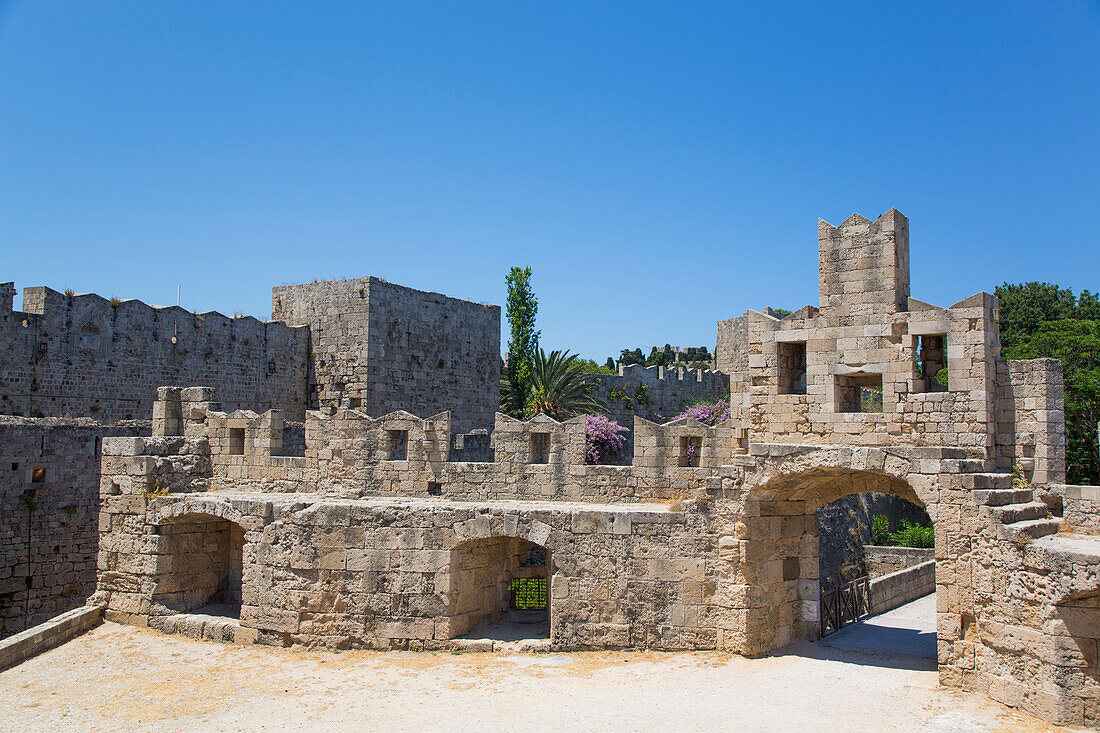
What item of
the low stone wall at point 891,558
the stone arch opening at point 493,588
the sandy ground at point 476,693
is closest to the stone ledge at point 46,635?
the sandy ground at point 476,693

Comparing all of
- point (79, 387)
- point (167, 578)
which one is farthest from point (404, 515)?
point (79, 387)

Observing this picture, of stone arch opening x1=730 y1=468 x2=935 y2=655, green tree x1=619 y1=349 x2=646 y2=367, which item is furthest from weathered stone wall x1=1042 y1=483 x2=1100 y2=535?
green tree x1=619 y1=349 x2=646 y2=367

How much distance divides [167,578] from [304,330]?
10201 mm

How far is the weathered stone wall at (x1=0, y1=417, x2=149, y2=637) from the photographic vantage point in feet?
54.7

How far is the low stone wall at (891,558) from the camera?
20.6 metres

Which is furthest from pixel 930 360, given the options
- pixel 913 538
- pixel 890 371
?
pixel 913 538

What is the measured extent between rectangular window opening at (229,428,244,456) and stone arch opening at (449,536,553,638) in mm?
5396

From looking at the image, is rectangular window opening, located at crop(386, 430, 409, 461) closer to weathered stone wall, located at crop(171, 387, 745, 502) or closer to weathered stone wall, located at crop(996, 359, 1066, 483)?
weathered stone wall, located at crop(171, 387, 745, 502)

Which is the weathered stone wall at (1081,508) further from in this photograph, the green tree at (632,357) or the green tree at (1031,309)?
the green tree at (632,357)

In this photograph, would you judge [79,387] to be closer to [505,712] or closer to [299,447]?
[299,447]

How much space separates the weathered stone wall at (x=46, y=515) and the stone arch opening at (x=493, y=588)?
964 cm

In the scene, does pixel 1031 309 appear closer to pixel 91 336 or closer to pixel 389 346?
pixel 389 346

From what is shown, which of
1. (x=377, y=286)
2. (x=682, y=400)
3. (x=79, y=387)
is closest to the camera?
(x=79, y=387)

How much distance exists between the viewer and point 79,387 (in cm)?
1925
